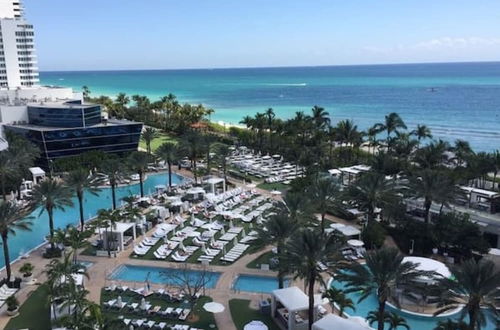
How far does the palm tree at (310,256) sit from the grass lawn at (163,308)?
16.9 ft

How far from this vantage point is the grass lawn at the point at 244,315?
21.7 metres

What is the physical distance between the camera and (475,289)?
16.3 m

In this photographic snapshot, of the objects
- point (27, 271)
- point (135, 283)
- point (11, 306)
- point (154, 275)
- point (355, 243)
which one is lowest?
point (154, 275)

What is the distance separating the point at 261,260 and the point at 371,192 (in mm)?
8463

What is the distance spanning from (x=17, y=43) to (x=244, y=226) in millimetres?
86526

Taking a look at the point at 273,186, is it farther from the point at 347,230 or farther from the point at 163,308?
the point at 163,308

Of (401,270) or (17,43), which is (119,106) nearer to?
(17,43)

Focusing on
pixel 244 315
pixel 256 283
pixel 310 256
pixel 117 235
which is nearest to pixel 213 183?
pixel 117 235

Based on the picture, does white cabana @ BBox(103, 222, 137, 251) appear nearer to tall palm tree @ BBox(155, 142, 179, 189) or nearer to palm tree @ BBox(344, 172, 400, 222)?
tall palm tree @ BBox(155, 142, 179, 189)

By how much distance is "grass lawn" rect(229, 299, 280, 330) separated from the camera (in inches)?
855

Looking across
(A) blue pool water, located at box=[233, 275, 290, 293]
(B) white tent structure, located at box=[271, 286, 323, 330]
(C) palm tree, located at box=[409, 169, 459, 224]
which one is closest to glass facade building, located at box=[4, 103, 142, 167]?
(A) blue pool water, located at box=[233, 275, 290, 293]

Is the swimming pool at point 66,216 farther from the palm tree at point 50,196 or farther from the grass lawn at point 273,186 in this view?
the grass lawn at point 273,186

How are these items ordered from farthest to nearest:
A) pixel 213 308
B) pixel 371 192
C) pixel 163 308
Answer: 1. pixel 371 192
2. pixel 163 308
3. pixel 213 308

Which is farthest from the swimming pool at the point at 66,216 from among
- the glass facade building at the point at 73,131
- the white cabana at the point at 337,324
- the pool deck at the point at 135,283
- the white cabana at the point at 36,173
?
the white cabana at the point at 337,324
